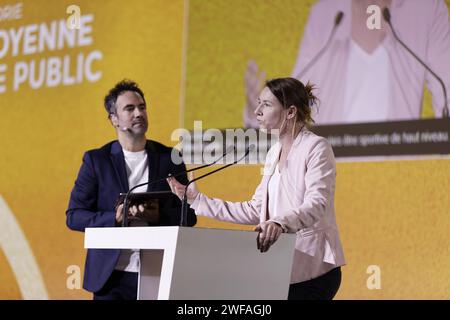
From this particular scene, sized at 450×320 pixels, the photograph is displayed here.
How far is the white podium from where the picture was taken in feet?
6.61

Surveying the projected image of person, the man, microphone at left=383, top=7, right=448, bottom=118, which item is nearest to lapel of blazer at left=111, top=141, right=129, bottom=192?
the man

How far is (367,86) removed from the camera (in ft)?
13.3

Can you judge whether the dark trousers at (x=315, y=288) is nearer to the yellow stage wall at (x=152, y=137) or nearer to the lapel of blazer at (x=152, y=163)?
the lapel of blazer at (x=152, y=163)

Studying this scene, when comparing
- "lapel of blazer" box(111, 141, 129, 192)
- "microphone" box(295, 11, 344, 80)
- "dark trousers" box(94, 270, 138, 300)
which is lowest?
"dark trousers" box(94, 270, 138, 300)

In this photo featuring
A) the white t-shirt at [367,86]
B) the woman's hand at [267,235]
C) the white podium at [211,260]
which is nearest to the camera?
the white podium at [211,260]

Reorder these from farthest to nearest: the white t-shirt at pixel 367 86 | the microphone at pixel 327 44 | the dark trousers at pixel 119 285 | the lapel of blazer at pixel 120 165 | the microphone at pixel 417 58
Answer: the microphone at pixel 327 44 < the white t-shirt at pixel 367 86 < the microphone at pixel 417 58 < the lapel of blazer at pixel 120 165 < the dark trousers at pixel 119 285

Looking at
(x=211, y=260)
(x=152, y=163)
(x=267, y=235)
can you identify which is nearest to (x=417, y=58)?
(x=152, y=163)

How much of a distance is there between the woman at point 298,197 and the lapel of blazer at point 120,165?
66 cm

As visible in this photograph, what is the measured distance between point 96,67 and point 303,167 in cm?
310

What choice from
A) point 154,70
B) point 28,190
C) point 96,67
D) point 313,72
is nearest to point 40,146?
point 28,190

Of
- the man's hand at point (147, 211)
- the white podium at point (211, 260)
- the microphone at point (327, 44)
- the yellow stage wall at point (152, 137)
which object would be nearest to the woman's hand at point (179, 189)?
the man's hand at point (147, 211)

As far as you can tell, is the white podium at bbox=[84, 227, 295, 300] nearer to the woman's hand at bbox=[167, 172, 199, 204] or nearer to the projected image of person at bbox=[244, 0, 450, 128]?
the woman's hand at bbox=[167, 172, 199, 204]

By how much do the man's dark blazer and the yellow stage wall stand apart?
1258mm

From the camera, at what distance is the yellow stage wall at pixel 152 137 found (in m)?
3.88
